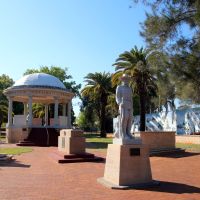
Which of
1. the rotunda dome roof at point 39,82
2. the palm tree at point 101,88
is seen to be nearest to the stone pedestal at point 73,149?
the rotunda dome roof at point 39,82

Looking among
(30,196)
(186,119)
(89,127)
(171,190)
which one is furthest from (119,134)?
(89,127)

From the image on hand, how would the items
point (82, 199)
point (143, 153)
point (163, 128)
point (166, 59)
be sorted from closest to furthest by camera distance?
1. point (82, 199)
2. point (143, 153)
3. point (166, 59)
4. point (163, 128)

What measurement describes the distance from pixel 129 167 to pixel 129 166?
3cm

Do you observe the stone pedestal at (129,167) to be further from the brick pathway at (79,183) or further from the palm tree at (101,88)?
the palm tree at (101,88)

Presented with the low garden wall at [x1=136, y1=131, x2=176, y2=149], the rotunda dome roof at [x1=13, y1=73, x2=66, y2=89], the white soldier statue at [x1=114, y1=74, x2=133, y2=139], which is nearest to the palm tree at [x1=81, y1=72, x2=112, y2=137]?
the rotunda dome roof at [x1=13, y1=73, x2=66, y2=89]

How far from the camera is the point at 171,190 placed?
992 cm

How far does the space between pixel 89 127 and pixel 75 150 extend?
73855 millimetres

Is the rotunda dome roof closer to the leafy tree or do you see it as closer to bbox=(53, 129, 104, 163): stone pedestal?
bbox=(53, 129, 104, 163): stone pedestal

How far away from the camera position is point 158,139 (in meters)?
22.3

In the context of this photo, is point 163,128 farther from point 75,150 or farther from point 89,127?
point 89,127

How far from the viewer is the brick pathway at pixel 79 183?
9.13 metres

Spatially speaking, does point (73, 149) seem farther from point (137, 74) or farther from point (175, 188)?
point (137, 74)

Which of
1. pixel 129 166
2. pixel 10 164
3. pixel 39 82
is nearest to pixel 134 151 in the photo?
pixel 129 166

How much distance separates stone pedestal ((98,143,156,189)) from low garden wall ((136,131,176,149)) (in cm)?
1096
